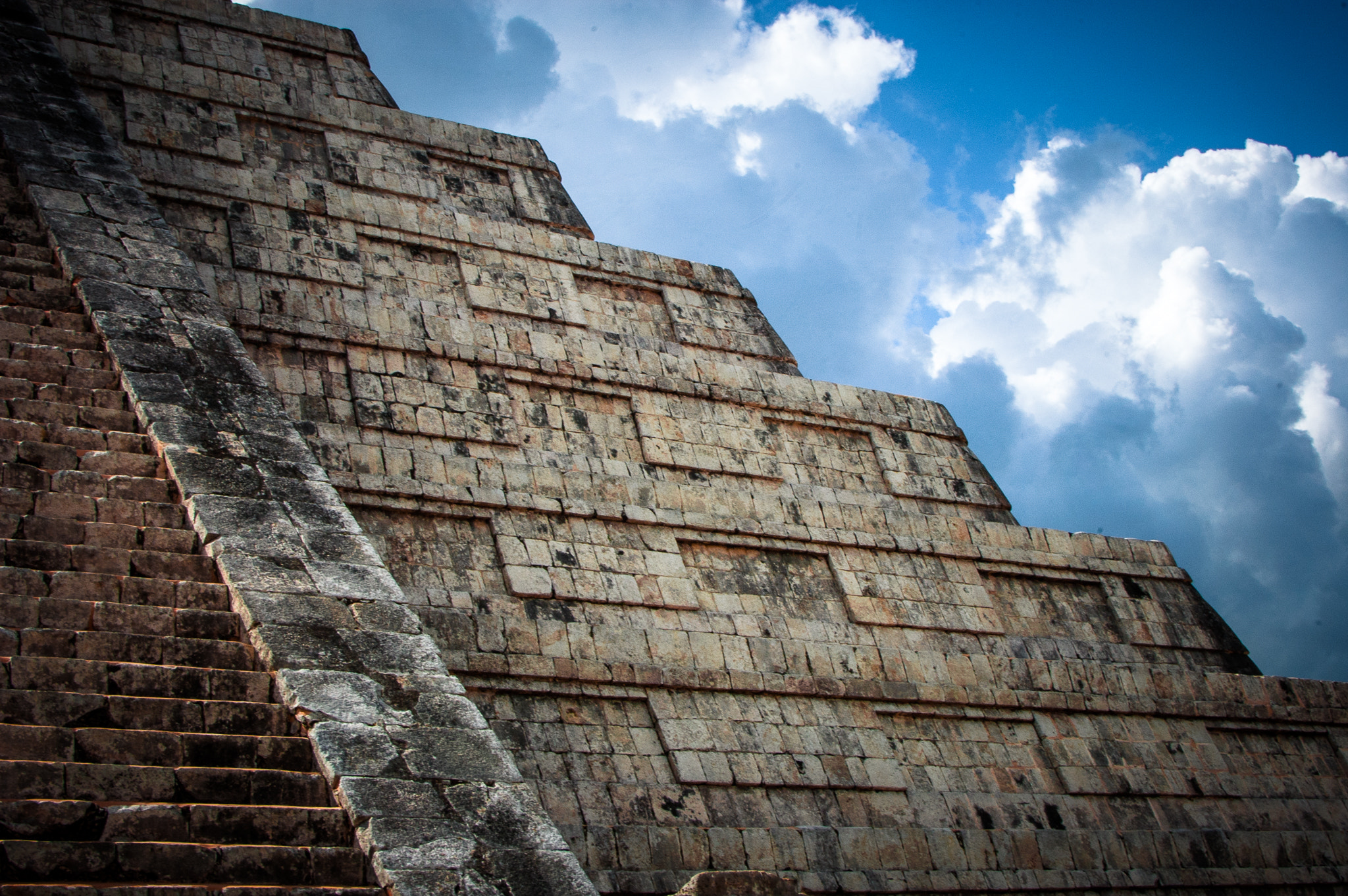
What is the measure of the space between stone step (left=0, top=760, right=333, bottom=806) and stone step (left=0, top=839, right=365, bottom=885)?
25 cm

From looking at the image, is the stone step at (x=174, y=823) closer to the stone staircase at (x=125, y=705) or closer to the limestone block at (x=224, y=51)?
the stone staircase at (x=125, y=705)

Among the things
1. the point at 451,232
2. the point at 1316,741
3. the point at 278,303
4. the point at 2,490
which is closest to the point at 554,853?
the point at 2,490

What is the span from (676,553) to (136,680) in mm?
5890

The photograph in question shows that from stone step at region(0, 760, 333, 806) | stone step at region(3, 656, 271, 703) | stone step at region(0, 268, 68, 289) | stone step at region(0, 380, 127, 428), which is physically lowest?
stone step at region(0, 760, 333, 806)

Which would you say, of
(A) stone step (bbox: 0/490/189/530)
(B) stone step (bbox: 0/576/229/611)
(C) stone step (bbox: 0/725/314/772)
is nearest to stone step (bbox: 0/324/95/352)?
(A) stone step (bbox: 0/490/189/530)

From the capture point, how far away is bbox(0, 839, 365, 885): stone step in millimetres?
3758

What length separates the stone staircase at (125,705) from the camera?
396 centimetres

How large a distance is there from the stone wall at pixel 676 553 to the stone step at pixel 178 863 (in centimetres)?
369

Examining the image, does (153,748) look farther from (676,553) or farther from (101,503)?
(676,553)

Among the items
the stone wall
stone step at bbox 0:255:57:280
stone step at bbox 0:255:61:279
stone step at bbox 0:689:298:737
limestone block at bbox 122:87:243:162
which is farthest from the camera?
limestone block at bbox 122:87:243:162

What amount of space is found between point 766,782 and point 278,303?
5763 millimetres

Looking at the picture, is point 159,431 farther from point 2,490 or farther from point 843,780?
point 843,780

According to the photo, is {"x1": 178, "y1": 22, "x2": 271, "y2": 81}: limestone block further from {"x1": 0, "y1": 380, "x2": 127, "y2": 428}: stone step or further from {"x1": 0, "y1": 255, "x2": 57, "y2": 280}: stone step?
{"x1": 0, "y1": 380, "x2": 127, "y2": 428}: stone step

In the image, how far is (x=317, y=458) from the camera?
9305 mm
